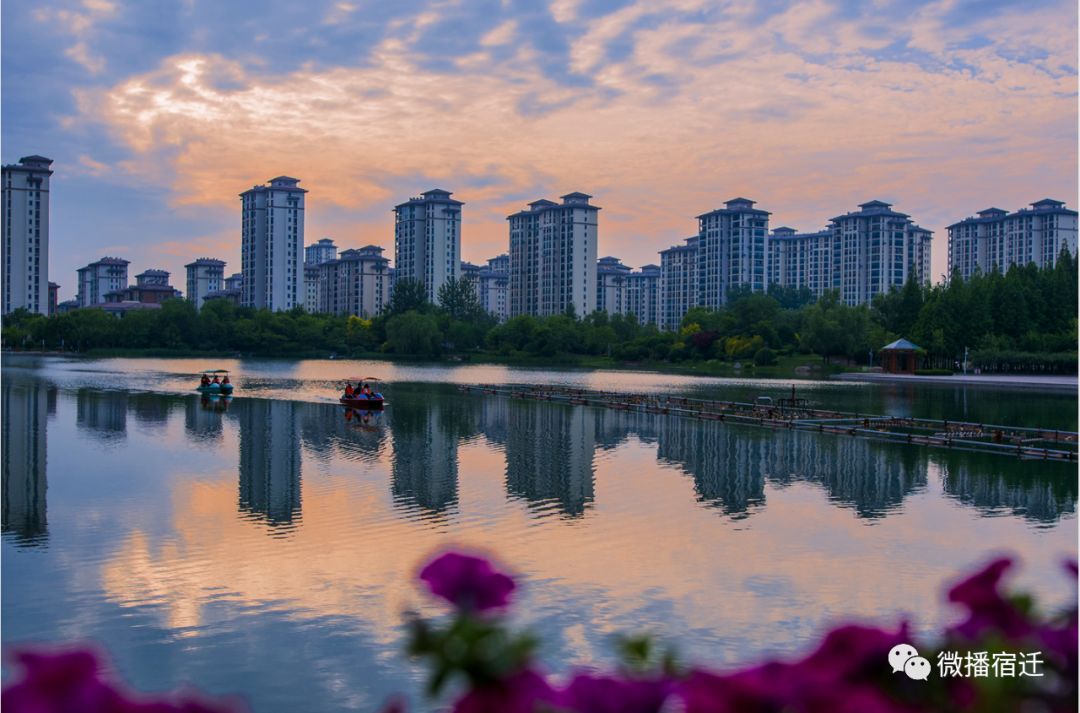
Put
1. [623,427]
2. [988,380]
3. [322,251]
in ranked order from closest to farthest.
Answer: [623,427]
[988,380]
[322,251]

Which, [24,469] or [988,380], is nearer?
[24,469]

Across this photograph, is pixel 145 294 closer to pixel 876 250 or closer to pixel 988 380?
pixel 876 250

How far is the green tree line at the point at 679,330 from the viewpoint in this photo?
45875mm

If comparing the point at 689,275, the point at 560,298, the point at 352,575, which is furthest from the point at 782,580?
the point at 689,275

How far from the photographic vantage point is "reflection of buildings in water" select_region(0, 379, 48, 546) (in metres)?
10.1

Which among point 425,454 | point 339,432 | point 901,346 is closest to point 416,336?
point 901,346

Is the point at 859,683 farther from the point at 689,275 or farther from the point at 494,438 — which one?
the point at 689,275

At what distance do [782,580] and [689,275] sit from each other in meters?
103

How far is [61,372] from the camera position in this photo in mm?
41031

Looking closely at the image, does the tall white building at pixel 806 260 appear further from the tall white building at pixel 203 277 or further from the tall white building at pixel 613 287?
the tall white building at pixel 203 277

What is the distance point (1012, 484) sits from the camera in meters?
13.5

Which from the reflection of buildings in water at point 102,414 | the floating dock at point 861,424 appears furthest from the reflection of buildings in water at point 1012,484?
the reflection of buildings in water at point 102,414

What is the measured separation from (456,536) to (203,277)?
130m

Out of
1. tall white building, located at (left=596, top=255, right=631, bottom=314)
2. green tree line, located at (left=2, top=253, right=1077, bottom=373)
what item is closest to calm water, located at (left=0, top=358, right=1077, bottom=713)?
green tree line, located at (left=2, top=253, right=1077, bottom=373)
